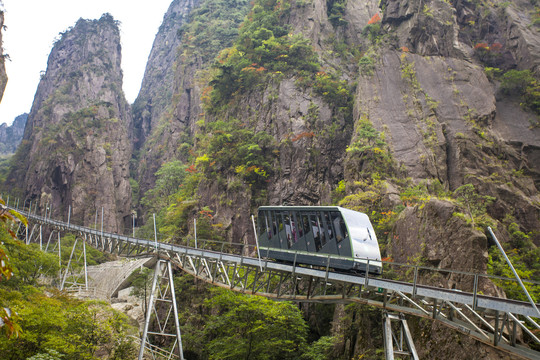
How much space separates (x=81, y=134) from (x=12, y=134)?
91225 millimetres

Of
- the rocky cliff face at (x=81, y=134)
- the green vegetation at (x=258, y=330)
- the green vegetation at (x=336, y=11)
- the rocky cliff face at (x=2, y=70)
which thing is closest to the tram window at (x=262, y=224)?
the green vegetation at (x=258, y=330)

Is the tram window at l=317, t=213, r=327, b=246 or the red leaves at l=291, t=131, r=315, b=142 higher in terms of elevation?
the red leaves at l=291, t=131, r=315, b=142

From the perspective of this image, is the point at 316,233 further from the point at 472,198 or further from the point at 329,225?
the point at 472,198

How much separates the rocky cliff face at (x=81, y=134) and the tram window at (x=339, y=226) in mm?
52914

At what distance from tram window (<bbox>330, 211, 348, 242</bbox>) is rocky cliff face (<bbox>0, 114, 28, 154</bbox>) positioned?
14683cm

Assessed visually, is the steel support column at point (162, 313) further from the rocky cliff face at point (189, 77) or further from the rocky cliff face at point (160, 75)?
the rocky cliff face at point (160, 75)

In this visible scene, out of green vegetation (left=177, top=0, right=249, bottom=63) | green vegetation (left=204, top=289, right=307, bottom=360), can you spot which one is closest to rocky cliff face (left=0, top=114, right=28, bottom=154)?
green vegetation (left=177, top=0, right=249, bottom=63)

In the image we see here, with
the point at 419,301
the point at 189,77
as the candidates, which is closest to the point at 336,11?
the point at 189,77

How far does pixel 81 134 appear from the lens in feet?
214

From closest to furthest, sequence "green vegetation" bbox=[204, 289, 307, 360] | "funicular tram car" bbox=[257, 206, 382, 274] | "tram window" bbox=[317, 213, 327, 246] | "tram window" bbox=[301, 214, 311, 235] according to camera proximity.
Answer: "funicular tram car" bbox=[257, 206, 382, 274]
"tram window" bbox=[317, 213, 327, 246]
"tram window" bbox=[301, 214, 311, 235]
"green vegetation" bbox=[204, 289, 307, 360]

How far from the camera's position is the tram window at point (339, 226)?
14.8m

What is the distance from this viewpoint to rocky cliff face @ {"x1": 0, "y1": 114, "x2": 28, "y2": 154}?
433 feet

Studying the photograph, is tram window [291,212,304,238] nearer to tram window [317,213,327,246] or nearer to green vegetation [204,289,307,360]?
tram window [317,213,327,246]

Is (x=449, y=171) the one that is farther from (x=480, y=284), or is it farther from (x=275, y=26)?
(x=275, y=26)
